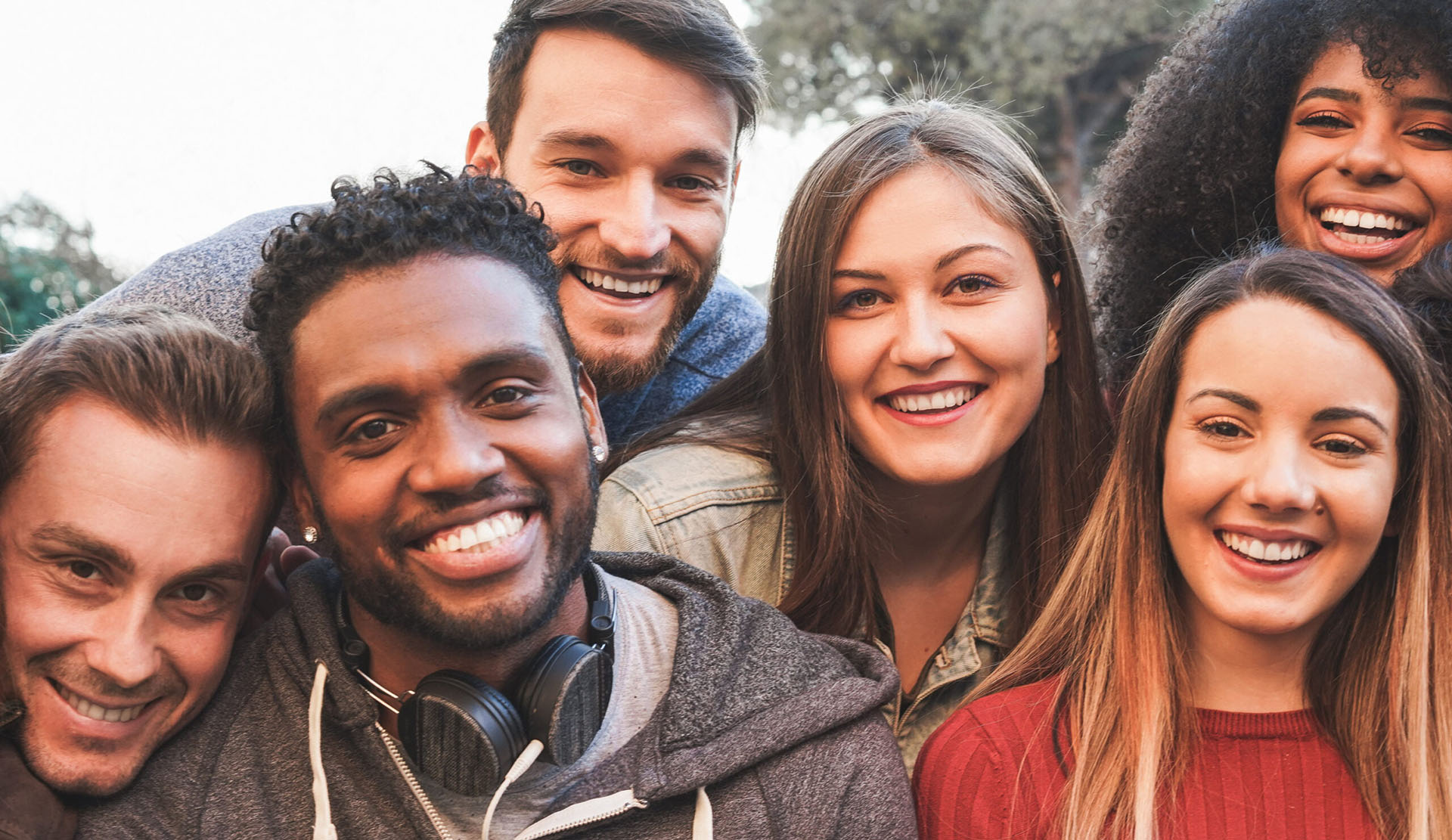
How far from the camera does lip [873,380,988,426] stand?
3.31m

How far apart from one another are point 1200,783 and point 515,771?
1438mm

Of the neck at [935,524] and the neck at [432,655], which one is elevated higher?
the neck at [935,524]

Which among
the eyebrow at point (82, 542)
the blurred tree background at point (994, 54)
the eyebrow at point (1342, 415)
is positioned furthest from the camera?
the blurred tree background at point (994, 54)

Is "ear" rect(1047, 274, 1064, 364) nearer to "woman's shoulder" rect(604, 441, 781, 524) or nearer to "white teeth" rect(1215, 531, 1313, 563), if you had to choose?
"woman's shoulder" rect(604, 441, 781, 524)

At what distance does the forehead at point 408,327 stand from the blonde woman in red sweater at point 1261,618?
1307 mm

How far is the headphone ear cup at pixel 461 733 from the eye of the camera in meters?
2.30

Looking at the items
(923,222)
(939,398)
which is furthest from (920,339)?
(923,222)

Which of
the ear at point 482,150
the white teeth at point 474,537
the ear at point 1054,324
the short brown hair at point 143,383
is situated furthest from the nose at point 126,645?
the ear at point 1054,324

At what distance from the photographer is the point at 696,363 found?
440 cm

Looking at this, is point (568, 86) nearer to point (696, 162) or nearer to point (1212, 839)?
point (696, 162)

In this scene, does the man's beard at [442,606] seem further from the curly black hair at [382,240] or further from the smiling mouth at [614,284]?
the smiling mouth at [614,284]

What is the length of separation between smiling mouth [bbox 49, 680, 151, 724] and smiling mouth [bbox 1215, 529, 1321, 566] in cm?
219

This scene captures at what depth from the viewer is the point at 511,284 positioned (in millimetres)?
2609

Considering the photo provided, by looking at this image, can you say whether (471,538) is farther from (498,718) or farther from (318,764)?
(318,764)
